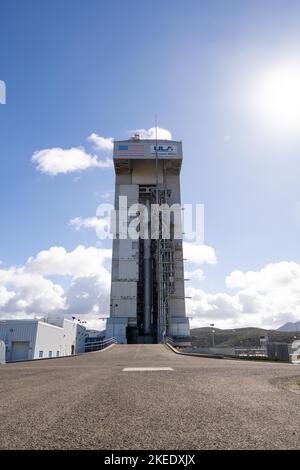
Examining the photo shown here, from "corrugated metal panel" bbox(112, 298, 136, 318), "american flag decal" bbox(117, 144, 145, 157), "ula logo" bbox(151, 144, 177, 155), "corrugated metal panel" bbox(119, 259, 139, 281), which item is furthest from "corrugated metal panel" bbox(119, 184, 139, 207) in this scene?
"corrugated metal panel" bbox(112, 298, 136, 318)

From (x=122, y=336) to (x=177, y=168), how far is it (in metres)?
32.3

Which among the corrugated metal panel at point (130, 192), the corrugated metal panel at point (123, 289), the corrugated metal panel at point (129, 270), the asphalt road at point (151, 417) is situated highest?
the corrugated metal panel at point (130, 192)

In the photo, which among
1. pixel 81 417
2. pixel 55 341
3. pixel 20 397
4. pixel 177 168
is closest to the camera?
pixel 81 417

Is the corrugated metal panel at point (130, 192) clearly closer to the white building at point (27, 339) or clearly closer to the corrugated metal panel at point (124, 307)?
the corrugated metal panel at point (124, 307)

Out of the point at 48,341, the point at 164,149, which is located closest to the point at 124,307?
the point at 48,341

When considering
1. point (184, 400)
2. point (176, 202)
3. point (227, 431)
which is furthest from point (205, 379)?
point (176, 202)

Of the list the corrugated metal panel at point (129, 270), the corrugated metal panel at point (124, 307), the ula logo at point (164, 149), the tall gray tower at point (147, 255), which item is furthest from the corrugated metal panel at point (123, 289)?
the ula logo at point (164, 149)

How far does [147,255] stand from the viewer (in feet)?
204

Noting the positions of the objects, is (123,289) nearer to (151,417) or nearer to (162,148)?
(162,148)

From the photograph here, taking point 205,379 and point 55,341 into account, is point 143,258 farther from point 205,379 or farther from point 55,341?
point 205,379

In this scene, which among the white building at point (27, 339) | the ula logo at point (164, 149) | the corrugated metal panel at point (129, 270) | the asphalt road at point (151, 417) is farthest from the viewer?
the ula logo at point (164, 149)

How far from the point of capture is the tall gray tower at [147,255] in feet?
193

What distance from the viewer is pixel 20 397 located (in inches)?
321

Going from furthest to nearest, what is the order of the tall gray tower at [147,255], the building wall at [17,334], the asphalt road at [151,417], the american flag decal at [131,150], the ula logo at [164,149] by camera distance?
the ula logo at [164,149] < the american flag decal at [131,150] < the tall gray tower at [147,255] < the building wall at [17,334] < the asphalt road at [151,417]
